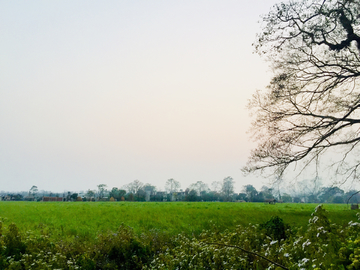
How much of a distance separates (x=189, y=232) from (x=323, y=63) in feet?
34.1

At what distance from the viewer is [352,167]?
13.6m

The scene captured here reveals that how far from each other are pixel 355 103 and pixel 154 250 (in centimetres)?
1163

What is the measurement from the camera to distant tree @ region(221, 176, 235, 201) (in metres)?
122

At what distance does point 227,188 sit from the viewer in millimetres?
124500

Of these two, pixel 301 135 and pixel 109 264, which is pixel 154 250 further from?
pixel 301 135

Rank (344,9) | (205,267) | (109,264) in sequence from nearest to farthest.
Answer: (205,267), (109,264), (344,9)

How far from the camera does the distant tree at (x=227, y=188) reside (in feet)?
399

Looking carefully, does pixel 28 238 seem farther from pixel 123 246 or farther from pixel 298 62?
pixel 298 62

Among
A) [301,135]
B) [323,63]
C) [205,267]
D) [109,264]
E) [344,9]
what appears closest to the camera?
[205,267]

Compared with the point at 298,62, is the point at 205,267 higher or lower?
lower

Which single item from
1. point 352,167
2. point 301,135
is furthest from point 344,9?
point 352,167

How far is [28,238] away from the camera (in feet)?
28.1

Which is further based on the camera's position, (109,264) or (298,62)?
(298,62)

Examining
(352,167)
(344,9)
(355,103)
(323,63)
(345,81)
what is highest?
(344,9)
